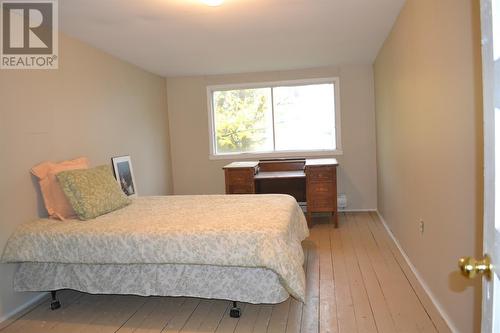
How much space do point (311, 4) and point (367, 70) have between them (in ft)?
8.63

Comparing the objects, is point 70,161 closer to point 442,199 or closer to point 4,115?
point 4,115

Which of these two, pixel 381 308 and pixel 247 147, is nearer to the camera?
pixel 381 308

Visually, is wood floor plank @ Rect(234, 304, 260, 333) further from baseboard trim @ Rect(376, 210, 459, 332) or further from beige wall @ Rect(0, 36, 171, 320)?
beige wall @ Rect(0, 36, 171, 320)

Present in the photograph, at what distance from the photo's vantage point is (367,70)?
5148mm

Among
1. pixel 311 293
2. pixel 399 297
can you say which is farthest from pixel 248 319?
pixel 399 297

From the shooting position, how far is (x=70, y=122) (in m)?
3.28

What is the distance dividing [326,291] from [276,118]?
322 cm

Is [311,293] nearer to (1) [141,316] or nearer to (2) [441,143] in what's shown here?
(1) [141,316]

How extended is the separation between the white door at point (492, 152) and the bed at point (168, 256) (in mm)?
1392

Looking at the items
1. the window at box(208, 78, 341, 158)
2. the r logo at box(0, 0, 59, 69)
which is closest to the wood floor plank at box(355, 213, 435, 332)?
the window at box(208, 78, 341, 158)

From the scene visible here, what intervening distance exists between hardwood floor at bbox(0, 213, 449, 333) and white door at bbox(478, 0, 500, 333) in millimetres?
1473

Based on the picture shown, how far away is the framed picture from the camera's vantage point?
3.97 metres

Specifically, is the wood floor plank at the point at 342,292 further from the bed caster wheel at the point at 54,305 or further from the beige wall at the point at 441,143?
the bed caster wheel at the point at 54,305

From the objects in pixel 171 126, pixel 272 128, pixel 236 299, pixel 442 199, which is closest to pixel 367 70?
pixel 272 128
